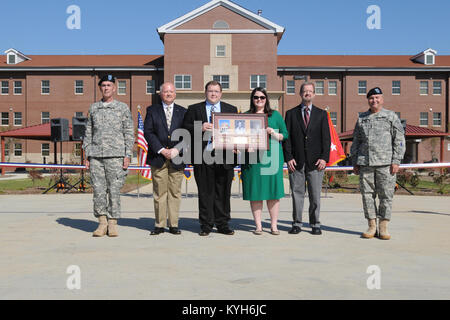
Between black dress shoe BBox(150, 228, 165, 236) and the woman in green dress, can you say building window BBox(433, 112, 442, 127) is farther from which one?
black dress shoe BBox(150, 228, 165, 236)

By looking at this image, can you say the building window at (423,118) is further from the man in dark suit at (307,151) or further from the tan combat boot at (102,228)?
the tan combat boot at (102,228)

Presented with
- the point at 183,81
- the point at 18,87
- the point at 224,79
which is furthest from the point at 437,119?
the point at 18,87

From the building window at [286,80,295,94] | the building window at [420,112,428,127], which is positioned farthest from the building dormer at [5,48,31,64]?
the building window at [420,112,428,127]

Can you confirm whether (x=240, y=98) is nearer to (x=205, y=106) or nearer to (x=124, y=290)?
(x=205, y=106)

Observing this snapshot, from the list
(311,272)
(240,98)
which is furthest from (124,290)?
(240,98)

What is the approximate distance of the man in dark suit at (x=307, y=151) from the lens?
22.8 feet

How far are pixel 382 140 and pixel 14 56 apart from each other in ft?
168

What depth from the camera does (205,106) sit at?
22.6ft

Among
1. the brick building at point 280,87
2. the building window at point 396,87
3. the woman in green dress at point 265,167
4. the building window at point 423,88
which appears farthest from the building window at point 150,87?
the woman in green dress at point 265,167

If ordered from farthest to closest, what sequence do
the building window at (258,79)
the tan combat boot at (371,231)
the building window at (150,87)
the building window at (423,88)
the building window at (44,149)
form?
1. the building window at (423,88)
2. the building window at (44,149)
3. the building window at (150,87)
4. the building window at (258,79)
5. the tan combat boot at (371,231)

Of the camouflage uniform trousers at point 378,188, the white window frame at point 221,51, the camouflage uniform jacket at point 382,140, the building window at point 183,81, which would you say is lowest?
the camouflage uniform trousers at point 378,188

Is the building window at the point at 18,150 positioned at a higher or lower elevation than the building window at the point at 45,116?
lower

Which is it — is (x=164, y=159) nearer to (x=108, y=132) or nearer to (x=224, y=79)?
(x=108, y=132)
